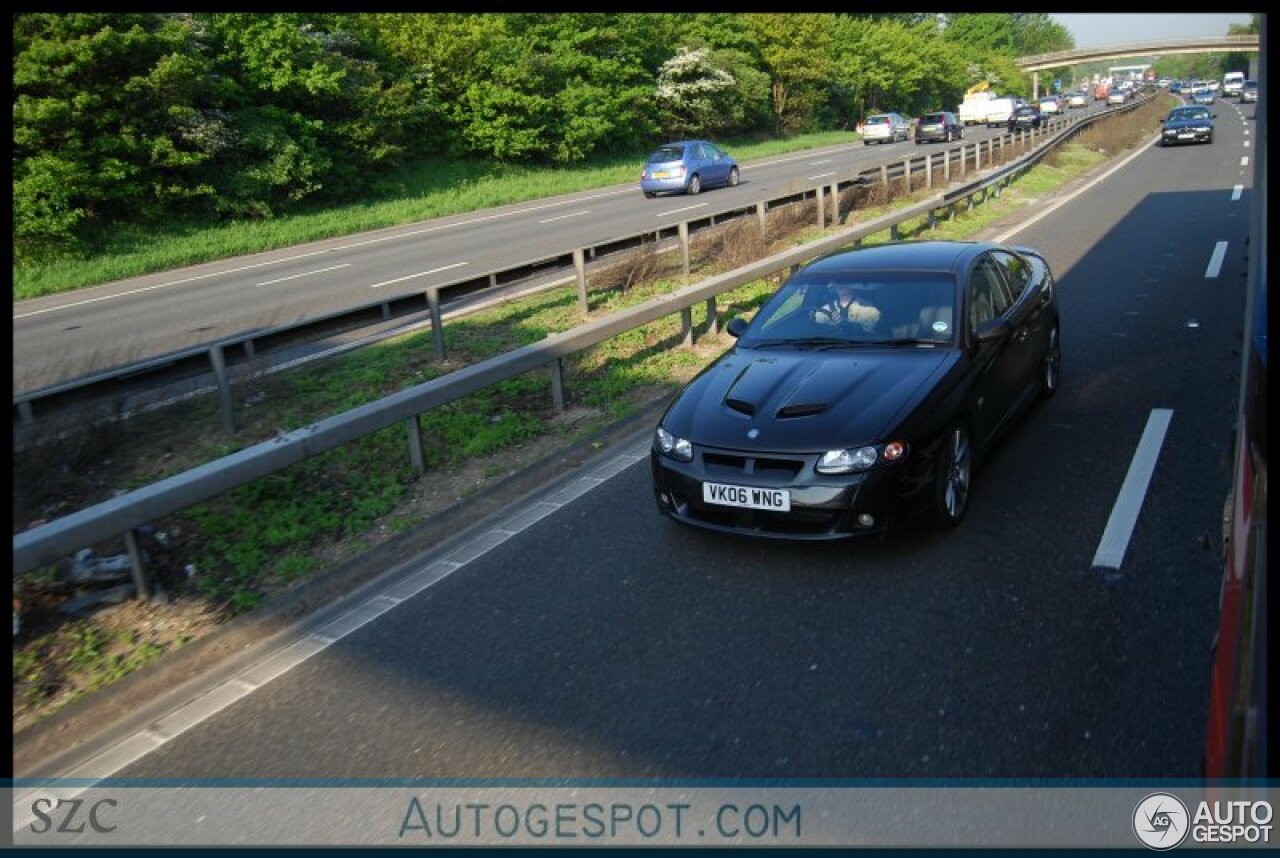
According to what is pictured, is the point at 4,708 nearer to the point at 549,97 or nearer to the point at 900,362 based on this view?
the point at 900,362

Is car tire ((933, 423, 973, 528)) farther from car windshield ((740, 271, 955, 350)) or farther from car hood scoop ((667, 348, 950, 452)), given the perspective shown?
car windshield ((740, 271, 955, 350))

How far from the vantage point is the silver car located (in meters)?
→ 52.9

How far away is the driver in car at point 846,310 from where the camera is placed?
6590 millimetres

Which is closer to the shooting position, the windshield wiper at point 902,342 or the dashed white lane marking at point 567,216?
the windshield wiper at point 902,342

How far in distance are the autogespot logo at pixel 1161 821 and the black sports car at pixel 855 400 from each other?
82.2 inches

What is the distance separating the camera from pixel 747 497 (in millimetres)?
5383

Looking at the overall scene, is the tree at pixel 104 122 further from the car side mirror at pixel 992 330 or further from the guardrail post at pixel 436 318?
the car side mirror at pixel 992 330

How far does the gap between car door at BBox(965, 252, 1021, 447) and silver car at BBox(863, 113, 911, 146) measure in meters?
48.6

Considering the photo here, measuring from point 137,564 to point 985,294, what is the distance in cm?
549

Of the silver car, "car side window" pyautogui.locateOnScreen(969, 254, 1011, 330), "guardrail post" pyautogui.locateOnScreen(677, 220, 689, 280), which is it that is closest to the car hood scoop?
"car side window" pyautogui.locateOnScreen(969, 254, 1011, 330)

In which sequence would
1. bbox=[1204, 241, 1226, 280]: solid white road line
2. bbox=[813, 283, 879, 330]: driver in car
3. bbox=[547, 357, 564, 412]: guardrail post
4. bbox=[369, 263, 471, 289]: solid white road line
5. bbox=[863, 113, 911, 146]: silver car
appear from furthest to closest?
bbox=[863, 113, 911, 146]: silver car → bbox=[369, 263, 471, 289]: solid white road line → bbox=[1204, 241, 1226, 280]: solid white road line → bbox=[547, 357, 564, 412]: guardrail post → bbox=[813, 283, 879, 330]: driver in car

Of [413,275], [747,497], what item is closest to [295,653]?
[747,497]

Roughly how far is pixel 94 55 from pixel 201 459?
19696mm

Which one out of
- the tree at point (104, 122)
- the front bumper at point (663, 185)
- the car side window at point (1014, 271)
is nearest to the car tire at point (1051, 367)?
the car side window at point (1014, 271)
